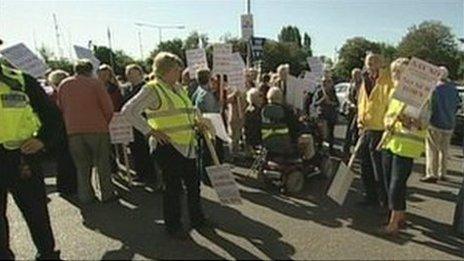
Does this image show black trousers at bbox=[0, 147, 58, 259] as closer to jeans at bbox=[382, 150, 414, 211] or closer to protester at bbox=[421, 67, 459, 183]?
jeans at bbox=[382, 150, 414, 211]

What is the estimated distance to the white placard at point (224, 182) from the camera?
6.80 m

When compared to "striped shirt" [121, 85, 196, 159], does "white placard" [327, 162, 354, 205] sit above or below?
below

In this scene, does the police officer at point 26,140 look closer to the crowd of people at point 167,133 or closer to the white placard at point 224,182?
the crowd of people at point 167,133

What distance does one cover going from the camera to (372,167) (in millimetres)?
7984

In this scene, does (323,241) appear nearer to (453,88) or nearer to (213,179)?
(213,179)

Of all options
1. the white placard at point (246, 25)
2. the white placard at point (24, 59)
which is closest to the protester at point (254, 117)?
the white placard at point (24, 59)

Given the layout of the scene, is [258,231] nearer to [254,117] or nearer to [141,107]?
[141,107]

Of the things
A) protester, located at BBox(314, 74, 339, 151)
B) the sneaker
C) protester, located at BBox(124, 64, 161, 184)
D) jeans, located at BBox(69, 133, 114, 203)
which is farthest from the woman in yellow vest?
protester, located at BBox(314, 74, 339, 151)

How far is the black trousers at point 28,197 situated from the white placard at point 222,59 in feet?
19.1

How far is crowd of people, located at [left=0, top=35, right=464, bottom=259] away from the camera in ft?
17.9

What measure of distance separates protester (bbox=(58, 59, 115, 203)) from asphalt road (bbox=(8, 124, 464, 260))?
0.46 meters

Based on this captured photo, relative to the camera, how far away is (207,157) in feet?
32.1

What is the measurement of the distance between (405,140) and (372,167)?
52.9 inches

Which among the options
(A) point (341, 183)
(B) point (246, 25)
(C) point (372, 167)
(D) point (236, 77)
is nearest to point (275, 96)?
(C) point (372, 167)
